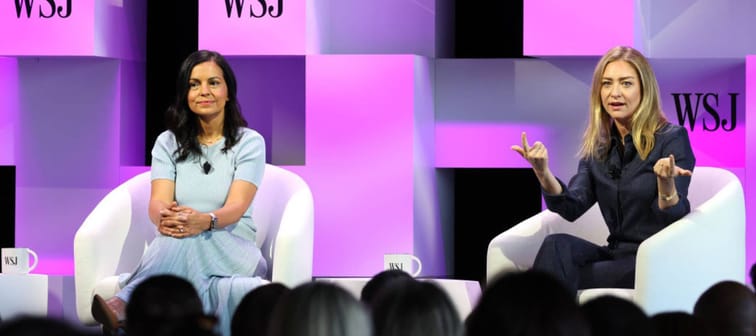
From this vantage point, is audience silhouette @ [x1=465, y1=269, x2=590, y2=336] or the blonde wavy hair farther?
the blonde wavy hair

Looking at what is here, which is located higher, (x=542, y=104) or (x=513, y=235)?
(x=542, y=104)

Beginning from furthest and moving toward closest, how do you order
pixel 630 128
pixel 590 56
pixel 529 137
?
pixel 529 137 < pixel 590 56 < pixel 630 128

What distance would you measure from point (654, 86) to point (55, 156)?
9.08ft

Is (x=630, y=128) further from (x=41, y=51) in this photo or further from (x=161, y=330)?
(x=161, y=330)

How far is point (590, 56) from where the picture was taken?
536cm

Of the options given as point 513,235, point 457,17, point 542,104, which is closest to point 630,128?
point 513,235

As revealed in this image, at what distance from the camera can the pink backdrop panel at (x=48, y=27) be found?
5.59 m

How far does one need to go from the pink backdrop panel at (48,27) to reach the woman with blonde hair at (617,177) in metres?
2.16

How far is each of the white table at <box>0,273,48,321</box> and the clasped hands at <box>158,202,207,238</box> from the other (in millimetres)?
937

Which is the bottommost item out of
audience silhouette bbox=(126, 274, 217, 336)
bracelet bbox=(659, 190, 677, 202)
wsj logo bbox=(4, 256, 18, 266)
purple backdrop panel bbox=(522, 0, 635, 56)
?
wsj logo bbox=(4, 256, 18, 266)

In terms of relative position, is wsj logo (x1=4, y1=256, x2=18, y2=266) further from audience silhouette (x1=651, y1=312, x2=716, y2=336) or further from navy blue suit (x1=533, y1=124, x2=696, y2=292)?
audience silhouette (x1=651, y1=312, x2=716, y2=336)

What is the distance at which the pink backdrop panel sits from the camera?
5.59 m

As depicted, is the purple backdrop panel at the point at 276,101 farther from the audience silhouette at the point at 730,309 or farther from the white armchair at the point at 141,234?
the audience silhouette at the point at 730,309

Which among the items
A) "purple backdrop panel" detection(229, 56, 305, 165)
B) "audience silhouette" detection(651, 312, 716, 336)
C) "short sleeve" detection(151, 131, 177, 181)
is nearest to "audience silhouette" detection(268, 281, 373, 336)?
"audience silhouette" detection(651, 312, 716, 336)
